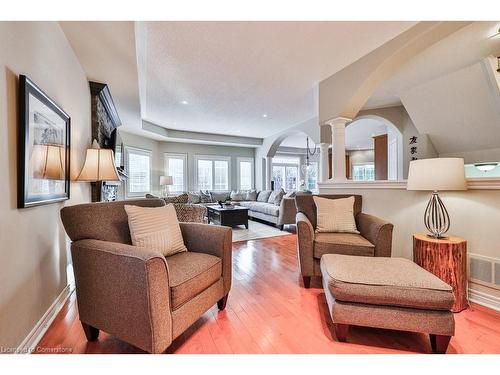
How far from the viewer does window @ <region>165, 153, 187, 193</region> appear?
7.06 meters

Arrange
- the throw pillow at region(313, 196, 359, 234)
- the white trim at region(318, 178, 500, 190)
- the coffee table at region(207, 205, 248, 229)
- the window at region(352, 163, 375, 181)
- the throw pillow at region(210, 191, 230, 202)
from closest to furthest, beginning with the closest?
the white trim at region(318, 178, 500, 190), the throw pillow at region(313, 196, 359, 234), the coffee table at region(207, 205, 248, 229), the throw pillow at region(210, 191, 230, 202), the window at region(352, 163, 375, 181)

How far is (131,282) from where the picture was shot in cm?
115

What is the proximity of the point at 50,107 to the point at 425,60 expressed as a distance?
3884mm

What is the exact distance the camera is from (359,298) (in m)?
1.35

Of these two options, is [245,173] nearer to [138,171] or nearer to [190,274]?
[138,171]

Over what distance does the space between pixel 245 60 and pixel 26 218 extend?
2561mm

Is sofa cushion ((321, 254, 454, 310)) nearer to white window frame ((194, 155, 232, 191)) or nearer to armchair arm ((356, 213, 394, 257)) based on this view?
armchair arm ((356, 213, 394, 257))

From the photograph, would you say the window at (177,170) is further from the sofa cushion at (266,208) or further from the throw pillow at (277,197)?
the throw pillow at (277,197)

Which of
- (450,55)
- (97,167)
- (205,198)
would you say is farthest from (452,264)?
(205,198)

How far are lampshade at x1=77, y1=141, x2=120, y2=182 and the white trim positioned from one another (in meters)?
2.67

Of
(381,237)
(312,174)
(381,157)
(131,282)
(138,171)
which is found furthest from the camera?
(312,174)

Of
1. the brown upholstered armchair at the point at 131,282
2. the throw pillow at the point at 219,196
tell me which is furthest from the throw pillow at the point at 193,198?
the brown upholstered armchair at the point at 131,282

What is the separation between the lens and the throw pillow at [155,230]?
5.07ft

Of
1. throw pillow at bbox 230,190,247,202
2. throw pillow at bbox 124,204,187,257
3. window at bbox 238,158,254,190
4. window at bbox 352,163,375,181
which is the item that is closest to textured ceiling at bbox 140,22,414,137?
throw pillow at bbox 124,204,187,257
